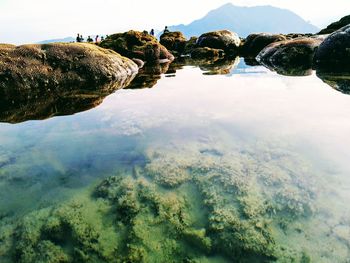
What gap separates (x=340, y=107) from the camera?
12.6 m

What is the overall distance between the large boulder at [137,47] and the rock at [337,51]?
63.1ft

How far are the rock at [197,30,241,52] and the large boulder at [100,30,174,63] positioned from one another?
13.0 metres

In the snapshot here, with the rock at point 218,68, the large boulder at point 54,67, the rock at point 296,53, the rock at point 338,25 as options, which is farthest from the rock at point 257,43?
the large boulder at point 54,67

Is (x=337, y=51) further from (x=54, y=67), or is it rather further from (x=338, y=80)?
(x=54, y=67)

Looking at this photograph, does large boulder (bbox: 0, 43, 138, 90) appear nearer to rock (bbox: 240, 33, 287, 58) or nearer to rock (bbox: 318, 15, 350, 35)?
rock (bbox: 240, 33, 287, 58)

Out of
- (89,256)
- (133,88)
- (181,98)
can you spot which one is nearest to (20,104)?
(133,88)

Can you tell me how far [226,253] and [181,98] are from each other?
38.2 feet

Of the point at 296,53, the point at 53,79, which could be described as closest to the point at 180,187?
the point at 53,79

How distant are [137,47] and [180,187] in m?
34.9

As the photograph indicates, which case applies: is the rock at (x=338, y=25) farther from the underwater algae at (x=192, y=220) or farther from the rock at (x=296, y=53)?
the underwater algae at (x=192, y=220)

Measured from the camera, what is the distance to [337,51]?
2686 centimetres

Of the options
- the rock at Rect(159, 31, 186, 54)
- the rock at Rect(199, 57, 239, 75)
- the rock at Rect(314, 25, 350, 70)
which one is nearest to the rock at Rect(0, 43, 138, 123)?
the rock at Rect(199, 57, 239, 75)

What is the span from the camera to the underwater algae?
5086 mm

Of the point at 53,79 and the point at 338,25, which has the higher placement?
the point at 338,25
